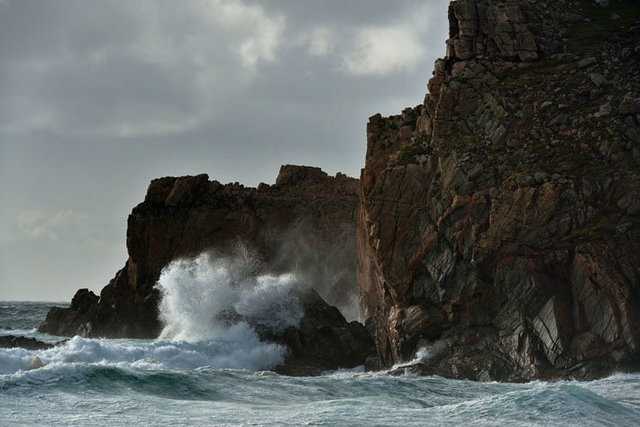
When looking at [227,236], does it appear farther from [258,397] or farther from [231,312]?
[258,397]

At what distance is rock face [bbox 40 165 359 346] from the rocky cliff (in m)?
0.08

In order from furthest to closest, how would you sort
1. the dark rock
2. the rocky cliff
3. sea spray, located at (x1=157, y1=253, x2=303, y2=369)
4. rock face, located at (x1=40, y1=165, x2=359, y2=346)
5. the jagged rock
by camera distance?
rock face, located at (x1=40, y1=165, x2=359, y2=346) < the rocky cliff < the dark rock < sea spray, located at (x1=157, y1=253, x2=303, y2=369) < the jagged rock

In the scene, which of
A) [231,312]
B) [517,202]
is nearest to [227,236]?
[231,312]

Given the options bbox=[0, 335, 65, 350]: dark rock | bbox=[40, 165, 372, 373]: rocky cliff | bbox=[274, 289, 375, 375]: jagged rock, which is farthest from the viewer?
bbox=[40, 165, 372, 373]: rocky cliff

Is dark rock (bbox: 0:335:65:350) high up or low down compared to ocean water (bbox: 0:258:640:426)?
up

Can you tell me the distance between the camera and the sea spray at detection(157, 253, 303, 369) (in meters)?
39.4

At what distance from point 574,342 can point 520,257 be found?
411 cm

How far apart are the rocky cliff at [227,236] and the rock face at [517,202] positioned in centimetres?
2231

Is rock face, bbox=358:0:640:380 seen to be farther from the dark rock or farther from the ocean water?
the dark rock

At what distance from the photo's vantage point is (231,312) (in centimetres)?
4347

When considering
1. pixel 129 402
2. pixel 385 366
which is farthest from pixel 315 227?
pixel 129 402

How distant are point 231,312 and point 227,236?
56.7 feet

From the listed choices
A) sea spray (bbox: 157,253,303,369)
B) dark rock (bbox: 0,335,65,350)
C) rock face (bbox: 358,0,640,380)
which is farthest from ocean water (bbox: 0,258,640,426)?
dark rock (bbox: 0,335,65,350)

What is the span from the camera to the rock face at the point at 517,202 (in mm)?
28641
